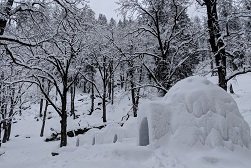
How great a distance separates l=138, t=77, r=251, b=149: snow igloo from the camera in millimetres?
7992

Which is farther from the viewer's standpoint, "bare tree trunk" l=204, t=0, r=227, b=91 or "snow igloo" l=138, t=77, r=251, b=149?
"bare tree trunk" l=204, t=0, r=227, b=91

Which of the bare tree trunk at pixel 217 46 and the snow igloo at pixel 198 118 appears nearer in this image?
the snow igloo at pixel 198 118

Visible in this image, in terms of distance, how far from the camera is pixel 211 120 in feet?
27.0

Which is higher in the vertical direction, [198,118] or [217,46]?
[217,46]

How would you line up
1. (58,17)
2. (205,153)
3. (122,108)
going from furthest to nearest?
1. (122,108)
2. (58,17)
3. (205,153)

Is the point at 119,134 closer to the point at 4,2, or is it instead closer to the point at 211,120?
the point at 211,120

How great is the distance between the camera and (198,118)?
27.6 ft

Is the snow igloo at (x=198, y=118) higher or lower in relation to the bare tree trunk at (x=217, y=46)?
lower

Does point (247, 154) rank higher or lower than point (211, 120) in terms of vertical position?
lower

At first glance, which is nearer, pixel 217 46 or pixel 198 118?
pixel 198 118

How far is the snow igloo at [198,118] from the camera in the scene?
7.99 meters

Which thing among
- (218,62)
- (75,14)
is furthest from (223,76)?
(75,14)

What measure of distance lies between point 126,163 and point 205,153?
7.95ft

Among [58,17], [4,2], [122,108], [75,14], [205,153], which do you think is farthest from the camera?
[122,108]
